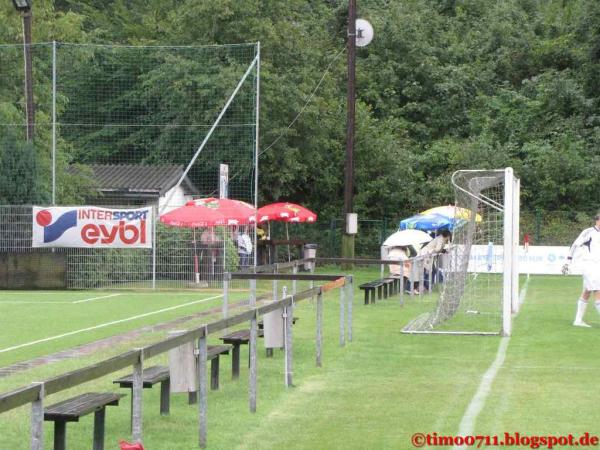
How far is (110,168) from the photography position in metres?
39.5

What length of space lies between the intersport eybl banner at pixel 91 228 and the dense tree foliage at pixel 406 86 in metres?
5.45

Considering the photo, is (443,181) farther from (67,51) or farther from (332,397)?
(332,397)

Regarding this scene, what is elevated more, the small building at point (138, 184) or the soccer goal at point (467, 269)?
the small building at point (138, 184)

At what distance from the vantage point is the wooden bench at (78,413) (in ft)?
26.2

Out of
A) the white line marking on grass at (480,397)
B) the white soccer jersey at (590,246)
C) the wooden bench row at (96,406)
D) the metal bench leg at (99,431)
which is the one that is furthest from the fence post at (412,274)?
the metal bench leg at (99,431)

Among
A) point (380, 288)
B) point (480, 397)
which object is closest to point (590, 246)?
point (380, 288)

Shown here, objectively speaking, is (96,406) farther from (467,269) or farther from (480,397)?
(467,269)

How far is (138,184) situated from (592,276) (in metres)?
22.4

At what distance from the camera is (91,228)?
2981 cm

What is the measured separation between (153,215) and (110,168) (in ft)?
33.4

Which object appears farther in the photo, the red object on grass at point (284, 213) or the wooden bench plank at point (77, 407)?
the red object on grass at point (284, 213)

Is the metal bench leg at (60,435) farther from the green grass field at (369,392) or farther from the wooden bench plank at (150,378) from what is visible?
the wooden bench plank at (150,378)

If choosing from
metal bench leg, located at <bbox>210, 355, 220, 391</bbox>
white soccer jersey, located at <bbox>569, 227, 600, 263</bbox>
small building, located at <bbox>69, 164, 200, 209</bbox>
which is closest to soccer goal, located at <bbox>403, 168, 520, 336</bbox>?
white soccer jersey, located at <bbox>569, 227, 600, 263</bbox>

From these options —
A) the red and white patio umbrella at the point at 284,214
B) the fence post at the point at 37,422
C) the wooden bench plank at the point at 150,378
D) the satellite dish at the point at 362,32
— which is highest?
the satellite dish at the point at 362,32
